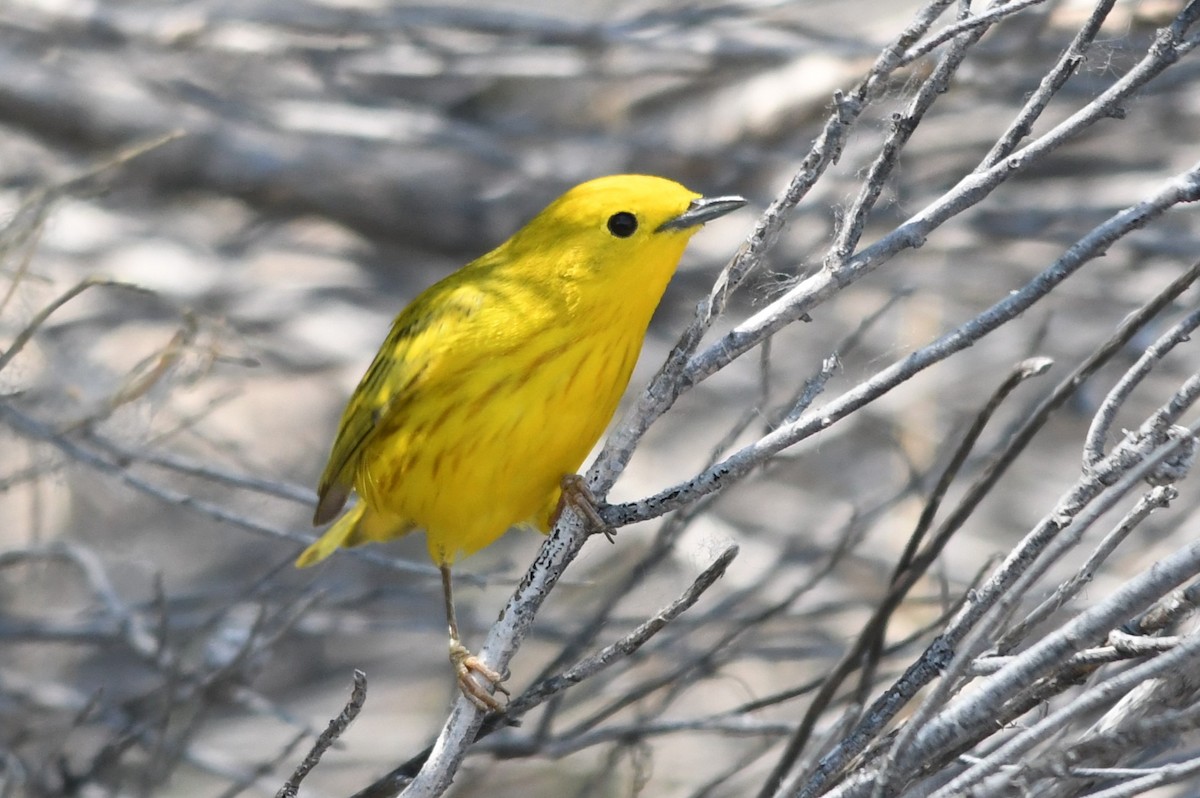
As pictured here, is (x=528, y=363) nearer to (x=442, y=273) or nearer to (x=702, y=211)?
(x=702, y=211)

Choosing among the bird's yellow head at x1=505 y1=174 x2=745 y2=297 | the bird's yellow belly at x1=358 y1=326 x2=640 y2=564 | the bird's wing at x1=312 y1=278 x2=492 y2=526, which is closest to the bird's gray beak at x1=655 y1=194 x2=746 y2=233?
the bird's yellow head at x1=505 y1=174 x2=745 y2=297

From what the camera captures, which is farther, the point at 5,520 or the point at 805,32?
the point at 5,520

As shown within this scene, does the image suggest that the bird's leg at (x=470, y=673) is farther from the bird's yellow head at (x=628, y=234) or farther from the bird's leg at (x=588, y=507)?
the bird's yellow head at (x=628, y=234)

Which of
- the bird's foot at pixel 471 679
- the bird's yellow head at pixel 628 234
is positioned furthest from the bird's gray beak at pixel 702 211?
the bird's foot at pixel 471 679

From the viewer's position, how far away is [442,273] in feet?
20.0

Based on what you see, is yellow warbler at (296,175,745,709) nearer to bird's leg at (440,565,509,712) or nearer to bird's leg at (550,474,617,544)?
bird's leg at (440,565,509,712)

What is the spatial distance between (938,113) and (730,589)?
2.00 meters

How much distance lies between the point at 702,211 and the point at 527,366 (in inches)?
19.7

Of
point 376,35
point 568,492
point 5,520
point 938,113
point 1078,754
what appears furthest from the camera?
point 5,520

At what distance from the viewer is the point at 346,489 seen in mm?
3688

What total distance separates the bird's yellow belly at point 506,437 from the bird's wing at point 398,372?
6cm

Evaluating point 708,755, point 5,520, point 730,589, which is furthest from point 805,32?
point 5,520

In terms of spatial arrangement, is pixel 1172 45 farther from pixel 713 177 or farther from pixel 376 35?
pixel 376 35

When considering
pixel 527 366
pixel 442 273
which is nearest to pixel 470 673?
pixel 527 366
